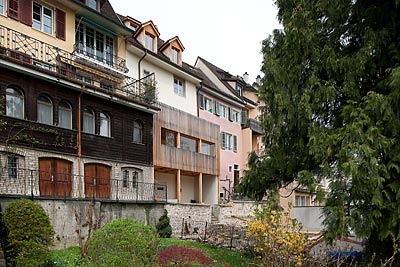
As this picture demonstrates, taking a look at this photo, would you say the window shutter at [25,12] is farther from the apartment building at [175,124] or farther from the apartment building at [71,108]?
the apartment building at [175,124]

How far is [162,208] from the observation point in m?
22.8

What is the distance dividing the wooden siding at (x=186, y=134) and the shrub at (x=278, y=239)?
661 inches

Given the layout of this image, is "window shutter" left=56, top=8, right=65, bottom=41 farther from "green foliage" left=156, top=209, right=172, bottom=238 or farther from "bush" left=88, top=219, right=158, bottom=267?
"bush" left=88, top=219, right=158, bottom=267

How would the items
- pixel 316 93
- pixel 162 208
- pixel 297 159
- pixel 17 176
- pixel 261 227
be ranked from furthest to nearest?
pixel 162 208
pixel 17 176
pixel 297 159
pixel 316 93
pixel 261 227

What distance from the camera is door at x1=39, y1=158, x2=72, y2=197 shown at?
61.2 ft

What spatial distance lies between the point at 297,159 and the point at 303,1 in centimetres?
449

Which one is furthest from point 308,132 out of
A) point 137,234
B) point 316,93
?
point 137,234

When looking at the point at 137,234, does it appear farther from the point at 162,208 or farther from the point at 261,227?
the point at 162,208

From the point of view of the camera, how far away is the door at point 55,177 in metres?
18.6

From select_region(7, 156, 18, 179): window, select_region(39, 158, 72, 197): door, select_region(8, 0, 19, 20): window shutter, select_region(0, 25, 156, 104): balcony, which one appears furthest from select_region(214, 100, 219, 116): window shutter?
select_region(7, 156, 18, 179): window

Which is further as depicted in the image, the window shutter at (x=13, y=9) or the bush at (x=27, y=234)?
the window shutter at (x=13, y=9)

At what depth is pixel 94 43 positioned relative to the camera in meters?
23.3

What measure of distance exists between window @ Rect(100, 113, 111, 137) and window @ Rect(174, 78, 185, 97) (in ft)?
27.7

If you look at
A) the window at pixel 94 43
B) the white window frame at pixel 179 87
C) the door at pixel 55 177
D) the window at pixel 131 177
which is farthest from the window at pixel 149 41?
the door at pixel 55 177
